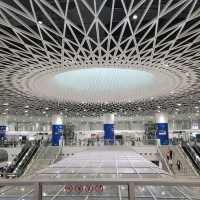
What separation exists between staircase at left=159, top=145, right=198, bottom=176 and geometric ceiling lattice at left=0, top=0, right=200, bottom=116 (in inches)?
430

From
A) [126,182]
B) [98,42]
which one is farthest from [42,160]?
[126,182]

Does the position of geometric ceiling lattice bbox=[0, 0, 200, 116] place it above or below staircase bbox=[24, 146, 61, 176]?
above

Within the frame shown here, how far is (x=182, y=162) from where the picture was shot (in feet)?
138

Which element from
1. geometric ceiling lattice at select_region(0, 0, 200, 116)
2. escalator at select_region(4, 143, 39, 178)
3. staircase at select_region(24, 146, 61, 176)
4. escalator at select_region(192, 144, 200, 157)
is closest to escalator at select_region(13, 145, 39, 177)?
escalator at select_region(4, 143, 39, 178)

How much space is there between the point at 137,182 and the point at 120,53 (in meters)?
22.6

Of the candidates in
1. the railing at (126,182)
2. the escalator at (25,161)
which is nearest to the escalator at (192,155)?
the escalator at (25,161)

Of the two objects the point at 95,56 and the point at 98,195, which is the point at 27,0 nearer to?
the point at 95,56

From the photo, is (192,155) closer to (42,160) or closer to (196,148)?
(196,148)

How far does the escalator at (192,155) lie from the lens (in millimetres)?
37450

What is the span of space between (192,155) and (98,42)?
93.4 ft

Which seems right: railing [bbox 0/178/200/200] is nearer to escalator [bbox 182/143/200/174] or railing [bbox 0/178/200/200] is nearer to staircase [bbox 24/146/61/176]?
escalator [bbox 182/143/200/174]

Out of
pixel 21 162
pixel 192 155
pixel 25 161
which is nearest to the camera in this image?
pixel 21 162

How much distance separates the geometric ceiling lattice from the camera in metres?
18.0

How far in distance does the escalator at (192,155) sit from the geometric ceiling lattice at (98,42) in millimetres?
9801
